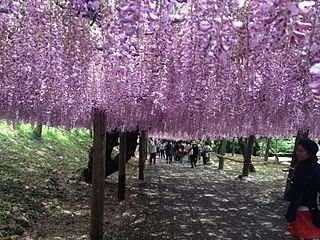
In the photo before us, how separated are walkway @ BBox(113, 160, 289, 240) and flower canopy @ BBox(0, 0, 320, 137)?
193 centimetres

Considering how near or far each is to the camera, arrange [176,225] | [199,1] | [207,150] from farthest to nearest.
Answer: [207,150] < [176,225] < [199,1]

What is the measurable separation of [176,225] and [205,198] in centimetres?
320

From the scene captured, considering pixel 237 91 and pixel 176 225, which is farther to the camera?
pixel 176 225

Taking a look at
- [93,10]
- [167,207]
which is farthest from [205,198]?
[93,10]

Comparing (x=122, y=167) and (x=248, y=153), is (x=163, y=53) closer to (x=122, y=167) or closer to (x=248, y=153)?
(x=122, y=167)

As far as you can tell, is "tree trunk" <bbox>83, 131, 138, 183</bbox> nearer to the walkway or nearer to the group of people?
the walkway

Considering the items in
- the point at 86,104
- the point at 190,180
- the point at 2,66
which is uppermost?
the point at 2,66

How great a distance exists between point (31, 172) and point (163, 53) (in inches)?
Result: 322

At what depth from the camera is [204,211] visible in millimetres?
8195

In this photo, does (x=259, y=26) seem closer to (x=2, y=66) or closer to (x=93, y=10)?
(x=93, y=10)

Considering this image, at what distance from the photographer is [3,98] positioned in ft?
18.4

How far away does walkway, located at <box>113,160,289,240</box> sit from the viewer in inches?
251

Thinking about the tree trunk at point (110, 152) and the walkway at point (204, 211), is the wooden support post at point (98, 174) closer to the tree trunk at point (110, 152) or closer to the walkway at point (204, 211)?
the walkway at point (204, 211)

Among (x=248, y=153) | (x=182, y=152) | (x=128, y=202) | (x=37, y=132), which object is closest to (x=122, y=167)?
(x=128, y=202)
